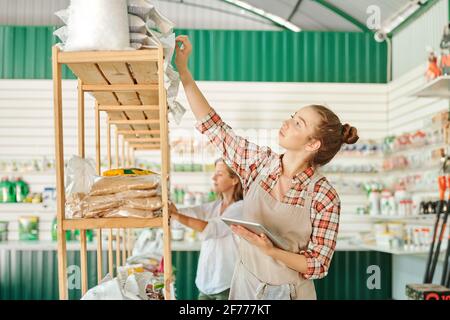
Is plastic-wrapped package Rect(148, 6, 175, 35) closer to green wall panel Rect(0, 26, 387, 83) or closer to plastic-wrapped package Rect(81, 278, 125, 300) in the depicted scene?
plastic-wrapped package Rect(81, 278, 125, 300)

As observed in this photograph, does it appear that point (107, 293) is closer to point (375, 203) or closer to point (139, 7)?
point (139, 7)

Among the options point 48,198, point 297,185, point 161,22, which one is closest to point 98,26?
point 161,22

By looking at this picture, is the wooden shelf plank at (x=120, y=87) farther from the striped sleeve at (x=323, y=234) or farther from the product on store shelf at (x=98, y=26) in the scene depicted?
the striped sleeve at (x=323, y=234)

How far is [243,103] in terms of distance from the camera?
20.0 feet

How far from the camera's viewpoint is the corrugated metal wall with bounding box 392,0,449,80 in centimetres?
494

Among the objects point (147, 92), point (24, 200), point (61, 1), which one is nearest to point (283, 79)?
point (24, 200)

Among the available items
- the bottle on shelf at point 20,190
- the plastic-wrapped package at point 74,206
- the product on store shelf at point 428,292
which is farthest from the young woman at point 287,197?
the bottle on shelf at point 20,190

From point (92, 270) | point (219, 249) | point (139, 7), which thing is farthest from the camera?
point (92, 270)

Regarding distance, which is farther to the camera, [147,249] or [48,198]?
[48,198]

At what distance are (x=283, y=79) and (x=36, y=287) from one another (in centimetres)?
302

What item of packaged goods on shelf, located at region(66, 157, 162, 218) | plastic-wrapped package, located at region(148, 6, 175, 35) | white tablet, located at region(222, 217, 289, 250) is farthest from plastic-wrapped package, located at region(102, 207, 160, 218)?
plastic-wrapped package, located at region(148, 6, 175, 35)

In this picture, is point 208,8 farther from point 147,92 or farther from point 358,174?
point 147,92

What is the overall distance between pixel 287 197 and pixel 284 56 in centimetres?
422

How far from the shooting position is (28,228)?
18.8 ft
